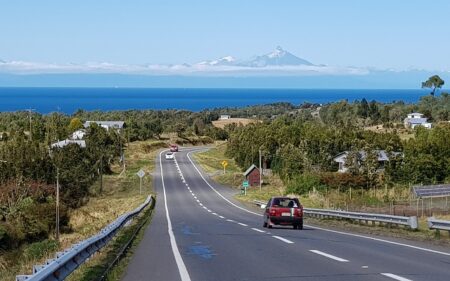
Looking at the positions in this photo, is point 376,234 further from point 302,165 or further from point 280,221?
point 302,165

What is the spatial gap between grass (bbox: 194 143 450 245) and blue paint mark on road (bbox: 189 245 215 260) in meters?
7.08

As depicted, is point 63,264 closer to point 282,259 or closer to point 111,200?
point 282,259

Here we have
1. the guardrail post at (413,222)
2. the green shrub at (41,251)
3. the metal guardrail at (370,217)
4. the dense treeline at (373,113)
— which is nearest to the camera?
the green shrub at (41,251)

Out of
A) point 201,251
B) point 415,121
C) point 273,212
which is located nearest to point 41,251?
point 273,212

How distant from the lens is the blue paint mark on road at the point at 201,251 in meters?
16.6

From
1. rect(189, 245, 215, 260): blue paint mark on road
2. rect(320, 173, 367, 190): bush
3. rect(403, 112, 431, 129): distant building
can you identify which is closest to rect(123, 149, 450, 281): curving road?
rect(189, 245, 215, 260): blue paint mark on road

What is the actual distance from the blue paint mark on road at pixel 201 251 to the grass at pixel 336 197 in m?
7.08

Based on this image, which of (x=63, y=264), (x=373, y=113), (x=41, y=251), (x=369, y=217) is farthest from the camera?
(x=373, y=113)

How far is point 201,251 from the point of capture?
58.0ft

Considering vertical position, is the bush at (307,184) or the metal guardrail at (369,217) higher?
the metal guardrail at (369,217)

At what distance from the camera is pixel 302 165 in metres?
79.9

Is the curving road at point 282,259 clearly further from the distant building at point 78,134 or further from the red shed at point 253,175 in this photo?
the distant building at point 78,134

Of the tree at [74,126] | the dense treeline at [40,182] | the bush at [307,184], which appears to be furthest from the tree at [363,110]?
the bush at [307,184]

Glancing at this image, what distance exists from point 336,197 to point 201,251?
42454 millimetres
